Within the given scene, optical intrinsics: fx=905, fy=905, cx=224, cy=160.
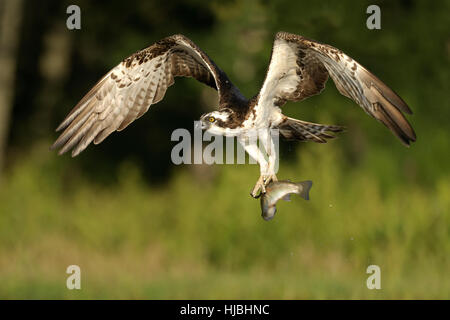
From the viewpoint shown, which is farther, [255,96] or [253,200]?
[253,200]

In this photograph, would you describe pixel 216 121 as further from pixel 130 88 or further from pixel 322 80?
pixel 130 88

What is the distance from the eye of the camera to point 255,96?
771 centimetres

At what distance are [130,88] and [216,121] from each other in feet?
5.09

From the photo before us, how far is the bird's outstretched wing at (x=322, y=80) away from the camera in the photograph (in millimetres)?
7172

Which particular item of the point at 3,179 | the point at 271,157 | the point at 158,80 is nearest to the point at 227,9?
the point at 3,179

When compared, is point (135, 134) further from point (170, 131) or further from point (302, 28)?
point (302, 28)

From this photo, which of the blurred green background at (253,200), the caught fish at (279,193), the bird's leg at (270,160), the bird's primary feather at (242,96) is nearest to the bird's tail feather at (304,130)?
the bird's primary feather at (242,96)

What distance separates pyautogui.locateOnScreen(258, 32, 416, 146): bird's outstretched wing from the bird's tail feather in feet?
0.76

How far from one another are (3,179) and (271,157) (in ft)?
38.9


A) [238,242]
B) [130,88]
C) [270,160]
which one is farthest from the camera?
[238,242]

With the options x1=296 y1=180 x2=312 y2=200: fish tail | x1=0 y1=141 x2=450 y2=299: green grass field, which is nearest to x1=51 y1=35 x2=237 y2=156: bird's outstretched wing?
x1=296 y1=180 x2=312 y2=200: fish tail

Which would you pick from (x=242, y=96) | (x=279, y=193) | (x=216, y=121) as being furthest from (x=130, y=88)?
(x=279, y=193)

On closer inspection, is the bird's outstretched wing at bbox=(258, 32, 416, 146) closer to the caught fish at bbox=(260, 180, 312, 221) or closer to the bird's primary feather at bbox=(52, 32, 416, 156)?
the bird's primary feather at bbox=(52, 32, 416, 156)

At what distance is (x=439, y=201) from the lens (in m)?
14.2
